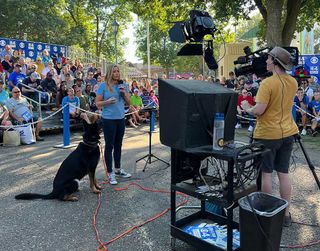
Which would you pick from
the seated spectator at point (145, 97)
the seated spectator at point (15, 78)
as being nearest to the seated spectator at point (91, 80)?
the seated spectator at point (145, 97)

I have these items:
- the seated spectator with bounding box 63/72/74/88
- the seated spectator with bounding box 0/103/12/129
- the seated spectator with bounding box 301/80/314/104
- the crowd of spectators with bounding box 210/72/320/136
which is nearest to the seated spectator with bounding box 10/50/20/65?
the seated spectator with bounding box 63/72/74/88

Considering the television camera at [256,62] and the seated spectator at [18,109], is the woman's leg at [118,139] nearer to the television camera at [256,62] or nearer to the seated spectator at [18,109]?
the television camera at [256,62]

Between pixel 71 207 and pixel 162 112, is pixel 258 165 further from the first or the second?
pixel 71 207

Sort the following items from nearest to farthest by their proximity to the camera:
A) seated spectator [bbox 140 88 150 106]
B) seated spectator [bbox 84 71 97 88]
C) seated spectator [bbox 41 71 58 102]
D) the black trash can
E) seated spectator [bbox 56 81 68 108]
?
the black trash can, seated spectator [bbox 56 81 68 108], seated spectator [bbox 41 71 58 102], seated spectator [bbox 84 71 97 88], seated spectator [bbox 140 88 150 106]

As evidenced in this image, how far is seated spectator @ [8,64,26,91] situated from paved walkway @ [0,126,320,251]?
5130 mm

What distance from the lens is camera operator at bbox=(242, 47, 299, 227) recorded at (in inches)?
142

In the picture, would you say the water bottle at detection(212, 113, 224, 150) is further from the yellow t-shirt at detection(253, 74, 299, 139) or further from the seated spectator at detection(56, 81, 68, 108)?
the seated spectator at detection(56, 81, 68, 108)

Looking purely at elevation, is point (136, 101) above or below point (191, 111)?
below

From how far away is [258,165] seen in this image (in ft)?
10.6

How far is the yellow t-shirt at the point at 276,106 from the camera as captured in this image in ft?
11.8

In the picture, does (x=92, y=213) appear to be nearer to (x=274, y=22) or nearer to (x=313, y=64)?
(x=274, y=22)

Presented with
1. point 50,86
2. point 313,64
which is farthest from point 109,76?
point 313,64

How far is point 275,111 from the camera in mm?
3670

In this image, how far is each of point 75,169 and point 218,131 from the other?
102 inches
